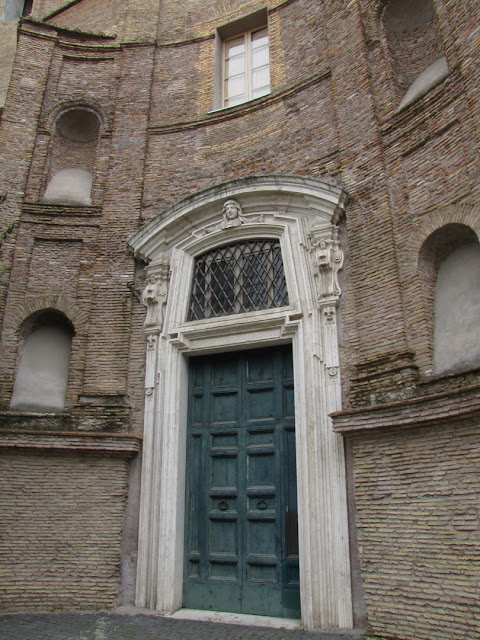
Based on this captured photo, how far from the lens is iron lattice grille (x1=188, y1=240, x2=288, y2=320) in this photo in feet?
20.9

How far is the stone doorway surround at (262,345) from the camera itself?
5078 millimetres

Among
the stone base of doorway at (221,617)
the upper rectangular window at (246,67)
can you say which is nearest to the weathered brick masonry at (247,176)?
the stone base of doorway at (221,617)

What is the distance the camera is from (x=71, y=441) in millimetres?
6145

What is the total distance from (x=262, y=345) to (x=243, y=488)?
5.48ft

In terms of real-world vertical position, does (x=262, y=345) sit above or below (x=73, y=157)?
below

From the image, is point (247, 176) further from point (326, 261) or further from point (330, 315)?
point (330, 315)

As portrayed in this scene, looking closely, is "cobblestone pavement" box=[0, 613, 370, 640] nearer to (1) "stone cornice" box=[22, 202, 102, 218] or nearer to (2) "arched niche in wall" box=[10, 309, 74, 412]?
(2) "arched niche in wall" box=[10, 309, 74, 412]

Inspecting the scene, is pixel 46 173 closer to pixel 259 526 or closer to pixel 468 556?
pixel 259 526

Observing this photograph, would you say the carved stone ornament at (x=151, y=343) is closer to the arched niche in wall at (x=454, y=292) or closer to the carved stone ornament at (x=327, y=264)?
the carved stone ornament at (x=327, y=264)

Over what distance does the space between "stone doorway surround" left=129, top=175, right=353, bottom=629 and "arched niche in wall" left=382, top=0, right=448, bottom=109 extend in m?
1.81

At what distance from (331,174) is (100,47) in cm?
530

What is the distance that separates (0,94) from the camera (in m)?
10.4

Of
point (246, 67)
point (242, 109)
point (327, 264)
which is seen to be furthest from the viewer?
point (246, 67)

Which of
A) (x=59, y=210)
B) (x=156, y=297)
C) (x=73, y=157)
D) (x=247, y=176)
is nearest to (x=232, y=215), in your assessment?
(x=247, y=176)
